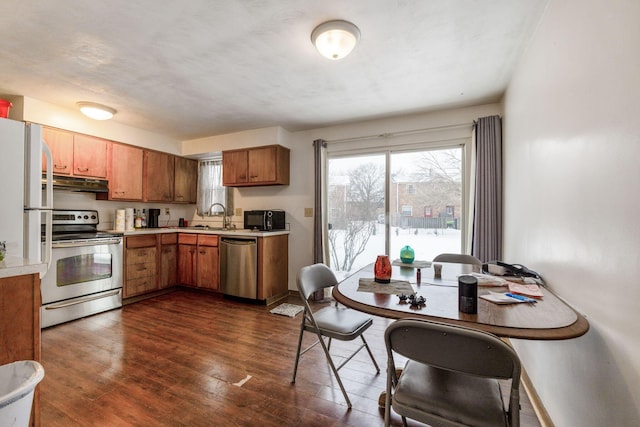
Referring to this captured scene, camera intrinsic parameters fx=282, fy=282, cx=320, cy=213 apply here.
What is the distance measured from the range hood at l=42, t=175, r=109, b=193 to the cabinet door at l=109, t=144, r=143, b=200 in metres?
0.10

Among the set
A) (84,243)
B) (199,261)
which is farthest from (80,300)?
(199,261)

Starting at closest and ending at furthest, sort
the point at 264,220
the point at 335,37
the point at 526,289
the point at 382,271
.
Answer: the point at 526,289, the point at 382,271, the point at 335,37, the point at 264,220

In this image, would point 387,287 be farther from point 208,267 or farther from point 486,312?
point 208,267

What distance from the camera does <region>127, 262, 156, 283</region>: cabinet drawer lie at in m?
3.65

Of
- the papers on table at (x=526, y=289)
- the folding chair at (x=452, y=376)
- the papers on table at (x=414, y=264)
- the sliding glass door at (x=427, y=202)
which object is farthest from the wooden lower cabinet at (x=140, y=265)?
the papers on table at (x=526, y=289)

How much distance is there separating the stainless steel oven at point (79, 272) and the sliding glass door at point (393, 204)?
2.76m

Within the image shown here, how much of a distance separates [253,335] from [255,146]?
2.57 metres

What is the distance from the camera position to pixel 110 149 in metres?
3.76

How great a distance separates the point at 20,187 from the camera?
75.8 inches

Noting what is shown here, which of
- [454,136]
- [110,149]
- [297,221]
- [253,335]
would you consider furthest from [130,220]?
[454,136]

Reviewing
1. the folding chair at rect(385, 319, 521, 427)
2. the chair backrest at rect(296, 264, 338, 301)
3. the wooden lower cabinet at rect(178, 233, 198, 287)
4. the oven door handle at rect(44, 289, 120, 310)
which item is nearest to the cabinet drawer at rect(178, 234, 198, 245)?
the wooden lower cabinet at rect(178, 233, 198, 287)

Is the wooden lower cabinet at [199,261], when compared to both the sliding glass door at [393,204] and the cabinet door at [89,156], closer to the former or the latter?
the cabinet door at [89,156]

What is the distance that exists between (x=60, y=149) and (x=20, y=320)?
2.87 m

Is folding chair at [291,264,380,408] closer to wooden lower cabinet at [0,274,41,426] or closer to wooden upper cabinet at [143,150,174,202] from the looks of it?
wooden lower cabinet at [0,274,41,426]
